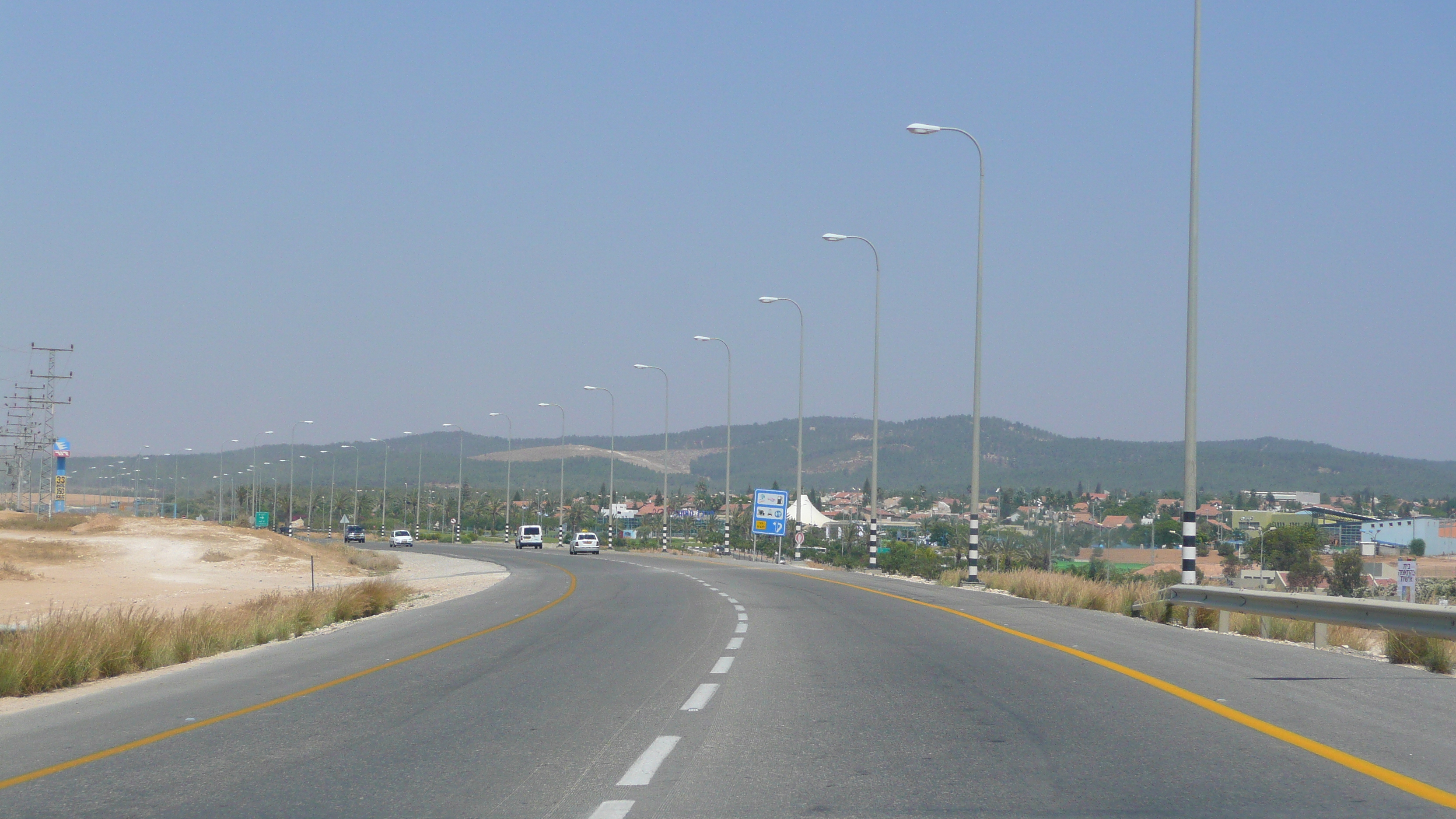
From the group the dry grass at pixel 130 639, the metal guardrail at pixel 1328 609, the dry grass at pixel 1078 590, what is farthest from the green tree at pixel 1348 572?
the dry grass at pixel 130 639

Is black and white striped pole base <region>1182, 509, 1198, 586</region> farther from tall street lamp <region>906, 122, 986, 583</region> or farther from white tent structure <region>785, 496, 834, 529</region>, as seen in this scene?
white tent structure <region>785, 496, 834, 529</region>

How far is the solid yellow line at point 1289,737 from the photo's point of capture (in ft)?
21.8

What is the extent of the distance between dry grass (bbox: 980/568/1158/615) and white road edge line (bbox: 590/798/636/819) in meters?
16.8

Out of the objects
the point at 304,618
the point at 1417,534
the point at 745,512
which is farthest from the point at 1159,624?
the point at 745,512

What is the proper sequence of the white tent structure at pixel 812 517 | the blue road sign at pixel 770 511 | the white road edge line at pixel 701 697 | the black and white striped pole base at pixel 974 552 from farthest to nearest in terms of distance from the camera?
1. the white tent structure at pixel 812 517
2. the blue road sign at pixel 770 511
3. the black and white striped pole base at pixel 974 552
4. the white road edge line at pixel 701 697

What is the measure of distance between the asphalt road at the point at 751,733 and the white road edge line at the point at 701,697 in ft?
0.14

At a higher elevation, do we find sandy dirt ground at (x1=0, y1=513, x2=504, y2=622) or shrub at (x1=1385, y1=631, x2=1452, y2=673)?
shrub at (x1=1385, y1=631, x2=1452, y2=673)

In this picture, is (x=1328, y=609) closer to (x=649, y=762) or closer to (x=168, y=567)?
(x=649, y=762)

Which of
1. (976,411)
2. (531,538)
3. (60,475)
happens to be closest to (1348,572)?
(976,411)

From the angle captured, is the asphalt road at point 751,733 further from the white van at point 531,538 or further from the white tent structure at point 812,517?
the white tent structure at point 812,517

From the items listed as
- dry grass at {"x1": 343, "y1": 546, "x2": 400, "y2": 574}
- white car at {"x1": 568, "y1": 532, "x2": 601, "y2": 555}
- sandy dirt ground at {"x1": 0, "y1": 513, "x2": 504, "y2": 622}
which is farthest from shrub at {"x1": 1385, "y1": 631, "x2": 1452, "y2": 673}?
white car at {"x1": 568, "y1": 532, "x2": 601, "y2": 555}

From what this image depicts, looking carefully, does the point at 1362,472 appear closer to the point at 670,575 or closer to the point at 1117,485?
the point at 1117,485

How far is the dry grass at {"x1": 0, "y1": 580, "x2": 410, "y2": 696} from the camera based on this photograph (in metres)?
12.3

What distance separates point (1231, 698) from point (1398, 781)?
3.38m
